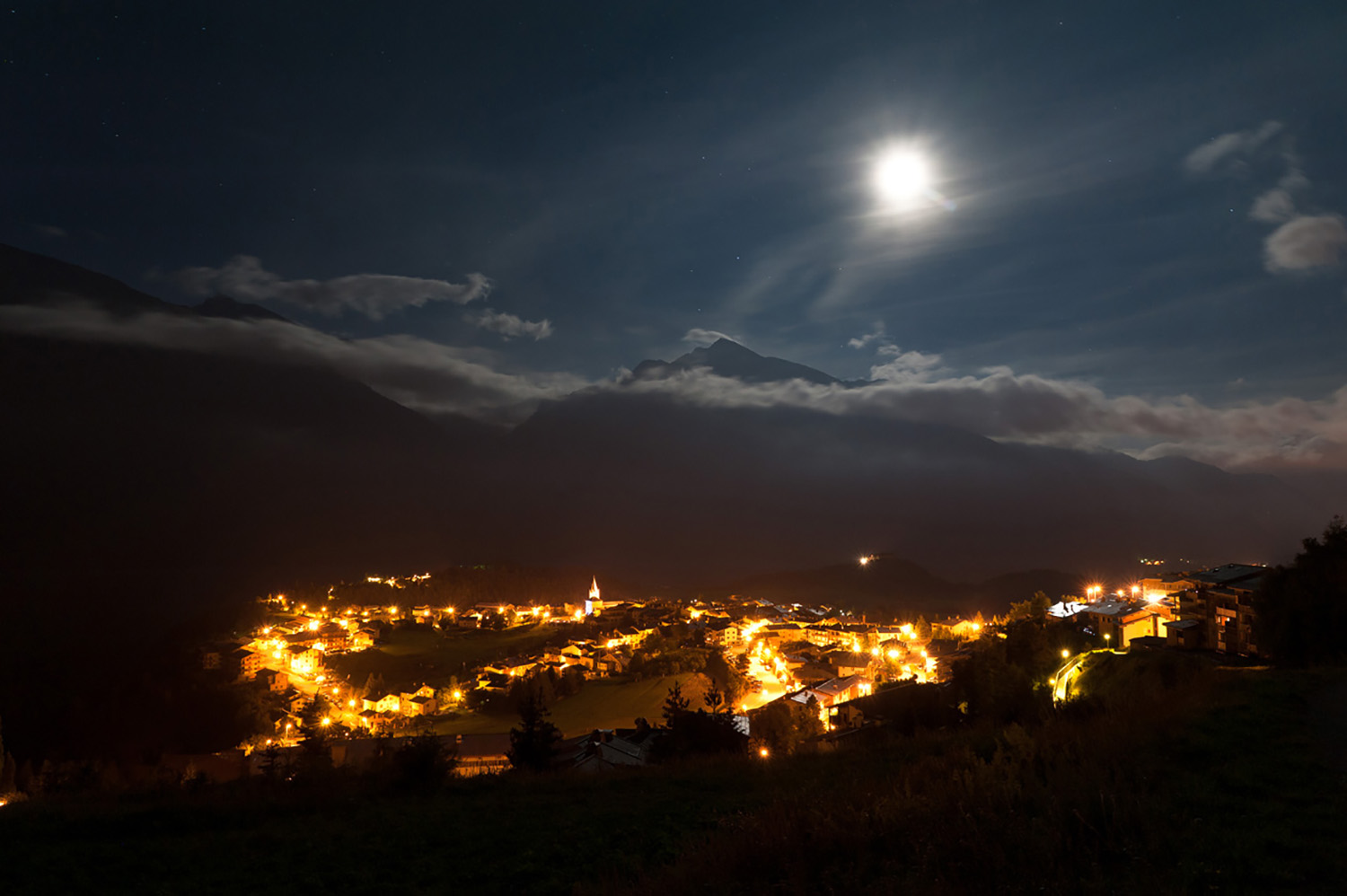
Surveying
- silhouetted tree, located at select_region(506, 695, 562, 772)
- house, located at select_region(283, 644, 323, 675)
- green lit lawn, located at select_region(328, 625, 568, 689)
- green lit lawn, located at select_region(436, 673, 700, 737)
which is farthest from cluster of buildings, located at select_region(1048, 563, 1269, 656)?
house, located at select_region(283, 644, 323, 675)

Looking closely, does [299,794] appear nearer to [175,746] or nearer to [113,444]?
[175,746]

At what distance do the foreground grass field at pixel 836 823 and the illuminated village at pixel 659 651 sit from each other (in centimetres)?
348

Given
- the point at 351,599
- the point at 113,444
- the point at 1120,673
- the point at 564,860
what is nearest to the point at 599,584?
the point at 351,599

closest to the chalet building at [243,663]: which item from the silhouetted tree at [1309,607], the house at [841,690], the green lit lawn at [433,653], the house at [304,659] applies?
the house at [304,659]

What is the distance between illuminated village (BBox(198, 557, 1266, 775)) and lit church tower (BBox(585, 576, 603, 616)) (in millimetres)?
1032

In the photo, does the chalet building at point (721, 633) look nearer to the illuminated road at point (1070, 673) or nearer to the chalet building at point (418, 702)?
the chalet building at point (418, 702)

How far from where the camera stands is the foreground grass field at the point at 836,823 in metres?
4.11

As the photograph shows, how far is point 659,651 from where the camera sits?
179 ft

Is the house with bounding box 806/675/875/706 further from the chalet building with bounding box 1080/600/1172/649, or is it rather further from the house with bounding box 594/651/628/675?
the house with bounding box 594/651/628/675

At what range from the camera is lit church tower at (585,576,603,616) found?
90812 millimetres

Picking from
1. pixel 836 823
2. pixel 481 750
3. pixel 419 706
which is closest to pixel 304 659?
pixel 419 706

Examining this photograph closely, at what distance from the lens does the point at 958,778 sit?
221 inches

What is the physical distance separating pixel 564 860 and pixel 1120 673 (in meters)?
20.7

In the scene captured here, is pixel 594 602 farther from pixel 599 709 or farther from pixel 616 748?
pixel 616 748
